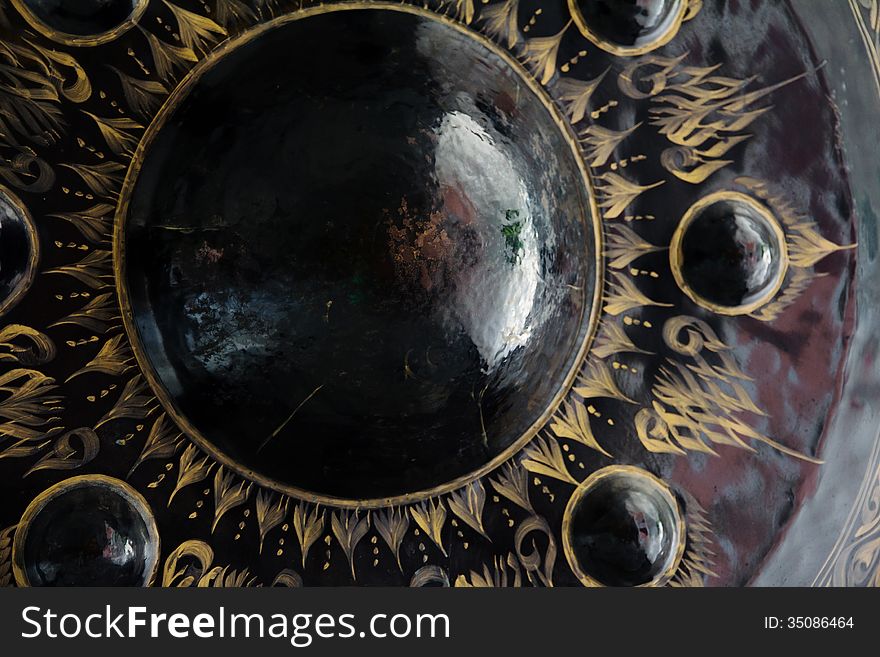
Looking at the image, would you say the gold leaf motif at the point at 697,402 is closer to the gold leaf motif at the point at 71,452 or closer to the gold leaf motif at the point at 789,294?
the gold leaf motif at the point at 789,294

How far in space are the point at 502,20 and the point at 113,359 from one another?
103 centimetres

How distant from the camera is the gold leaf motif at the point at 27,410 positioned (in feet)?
5.33

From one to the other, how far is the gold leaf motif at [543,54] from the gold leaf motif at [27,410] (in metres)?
1.13

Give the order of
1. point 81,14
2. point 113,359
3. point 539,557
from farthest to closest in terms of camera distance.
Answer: point 539,557 → point 113,359 → point 81,14

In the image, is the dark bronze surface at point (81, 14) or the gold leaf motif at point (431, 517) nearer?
the dark bronze surface at point (81, 14)

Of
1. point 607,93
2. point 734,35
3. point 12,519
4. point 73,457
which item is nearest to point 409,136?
point 607,93

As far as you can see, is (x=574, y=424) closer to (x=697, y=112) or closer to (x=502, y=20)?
(x=697, y=112)

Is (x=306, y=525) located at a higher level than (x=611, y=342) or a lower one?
lower

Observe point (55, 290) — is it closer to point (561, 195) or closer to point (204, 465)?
point (204, 465)

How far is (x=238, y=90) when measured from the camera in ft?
5.61

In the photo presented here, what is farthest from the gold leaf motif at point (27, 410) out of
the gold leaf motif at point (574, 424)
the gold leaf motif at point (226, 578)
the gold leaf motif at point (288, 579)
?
the gold leaf motif at point (574, 424)

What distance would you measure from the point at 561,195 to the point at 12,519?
1.24 m

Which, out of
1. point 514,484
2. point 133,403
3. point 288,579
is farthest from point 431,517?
point 133,403

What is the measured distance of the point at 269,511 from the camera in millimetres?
1789
